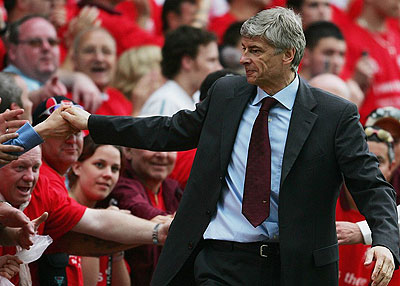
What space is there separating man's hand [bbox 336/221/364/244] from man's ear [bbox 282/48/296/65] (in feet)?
3.84

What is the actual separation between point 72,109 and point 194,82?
3.13 metres

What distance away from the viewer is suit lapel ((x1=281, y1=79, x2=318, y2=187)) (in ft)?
15.7

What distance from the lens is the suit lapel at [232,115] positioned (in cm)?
491

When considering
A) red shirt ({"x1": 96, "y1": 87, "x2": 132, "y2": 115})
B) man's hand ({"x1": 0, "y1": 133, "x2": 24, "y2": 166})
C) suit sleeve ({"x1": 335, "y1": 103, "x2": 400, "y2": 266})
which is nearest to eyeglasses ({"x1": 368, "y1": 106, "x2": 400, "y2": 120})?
suit sleeve ({"x1": 335, "y1": 103, "x2": 400, "y2": 266})

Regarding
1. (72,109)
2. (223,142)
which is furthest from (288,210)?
(72,109)

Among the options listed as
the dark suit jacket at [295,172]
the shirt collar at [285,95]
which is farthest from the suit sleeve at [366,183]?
the shirt collar at [285,95]

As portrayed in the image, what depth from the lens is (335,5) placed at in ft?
40.5

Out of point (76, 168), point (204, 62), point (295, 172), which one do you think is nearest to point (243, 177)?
point (295, 172)

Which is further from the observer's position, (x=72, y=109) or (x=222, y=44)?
(x=222, y=44)

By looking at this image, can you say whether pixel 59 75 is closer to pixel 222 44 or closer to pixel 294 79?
pixel 222 44

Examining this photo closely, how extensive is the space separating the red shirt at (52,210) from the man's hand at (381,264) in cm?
196

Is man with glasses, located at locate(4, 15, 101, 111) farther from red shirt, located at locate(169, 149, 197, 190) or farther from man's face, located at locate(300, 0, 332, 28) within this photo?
man's face, located at locate(300, 0, 332, 28)

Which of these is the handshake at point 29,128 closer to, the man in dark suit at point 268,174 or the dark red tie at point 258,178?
the man in dark suit at point 268,174

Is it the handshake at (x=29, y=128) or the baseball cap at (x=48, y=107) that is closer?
the handshake at (x=29, y=128)
